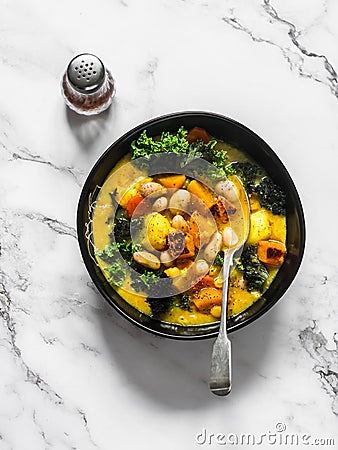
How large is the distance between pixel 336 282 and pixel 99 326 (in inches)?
31.6

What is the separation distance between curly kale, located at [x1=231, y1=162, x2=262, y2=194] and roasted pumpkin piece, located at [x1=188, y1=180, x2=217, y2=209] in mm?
116

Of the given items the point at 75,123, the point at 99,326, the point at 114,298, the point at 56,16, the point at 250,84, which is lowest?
the point at 99,326

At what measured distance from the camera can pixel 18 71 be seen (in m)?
2.85

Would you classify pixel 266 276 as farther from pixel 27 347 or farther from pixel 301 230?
pixel 27 347

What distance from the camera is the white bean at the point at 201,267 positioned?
104 inches

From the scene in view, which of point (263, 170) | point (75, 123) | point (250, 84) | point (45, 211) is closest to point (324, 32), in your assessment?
point (250, 84)

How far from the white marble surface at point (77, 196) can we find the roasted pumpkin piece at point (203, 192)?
29 centimetres

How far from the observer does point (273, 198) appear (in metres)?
2.70

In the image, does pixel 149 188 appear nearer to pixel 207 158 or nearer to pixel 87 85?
pixel 207 158

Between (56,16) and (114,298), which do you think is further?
(56,16)

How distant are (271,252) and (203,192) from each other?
292mm

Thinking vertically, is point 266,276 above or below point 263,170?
below

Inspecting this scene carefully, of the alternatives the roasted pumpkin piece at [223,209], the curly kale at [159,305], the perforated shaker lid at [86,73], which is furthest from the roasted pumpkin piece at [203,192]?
the perforated shaker lid at [86,73]

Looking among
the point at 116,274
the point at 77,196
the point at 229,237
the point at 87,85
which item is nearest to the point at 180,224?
the point at 229,237
